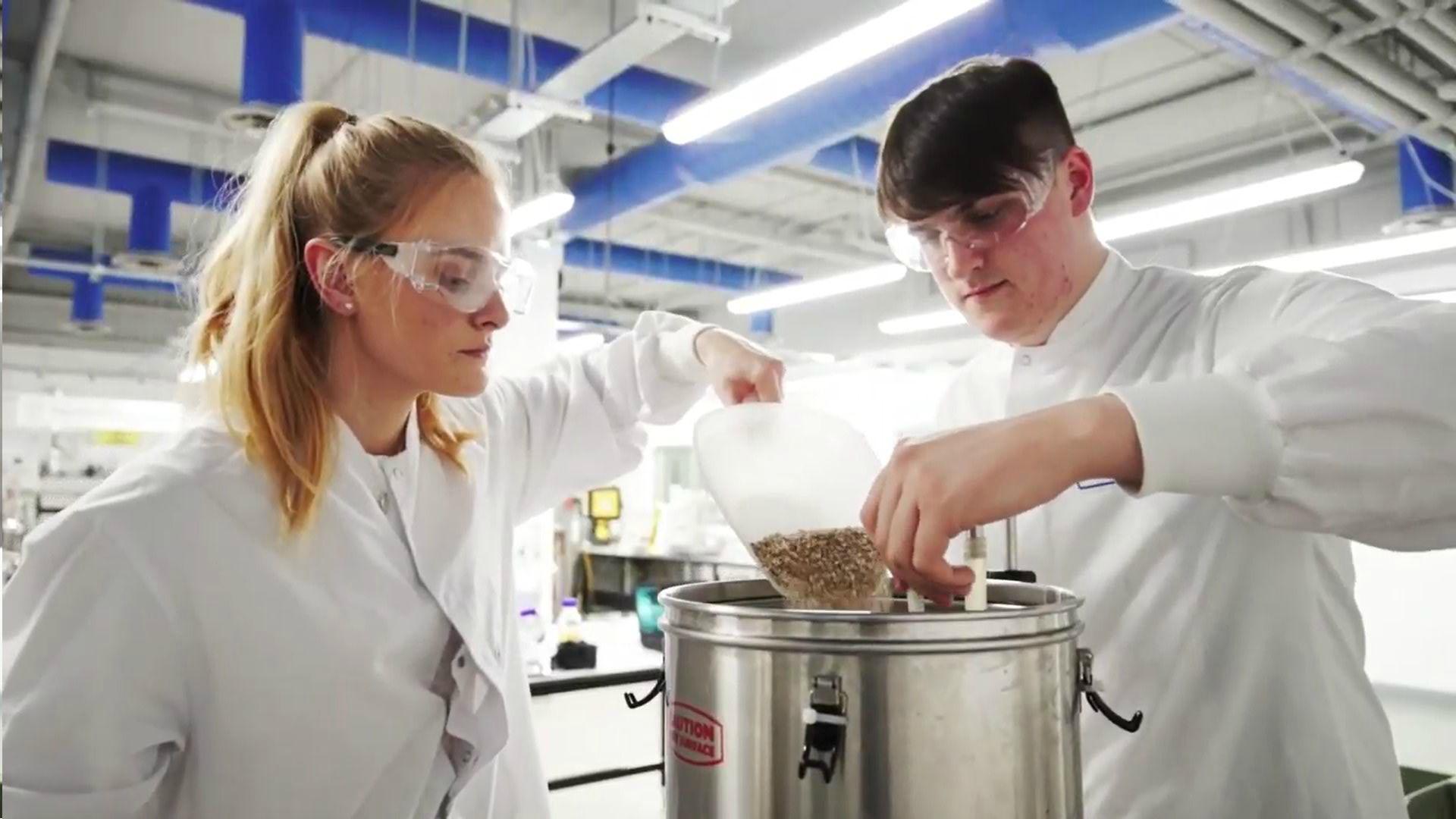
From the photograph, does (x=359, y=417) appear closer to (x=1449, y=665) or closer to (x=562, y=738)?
(x=562, y=738)

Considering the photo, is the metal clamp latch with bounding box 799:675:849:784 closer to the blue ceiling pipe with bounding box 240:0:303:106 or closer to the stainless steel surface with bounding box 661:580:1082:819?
the stainless steel surface with bounding box 661:580:1082:819

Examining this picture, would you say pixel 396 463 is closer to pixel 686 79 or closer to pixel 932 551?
pixel 932 551

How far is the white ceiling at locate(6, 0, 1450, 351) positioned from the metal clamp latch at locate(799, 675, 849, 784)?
2747 mm

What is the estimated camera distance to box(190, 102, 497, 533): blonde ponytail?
38.1 inches

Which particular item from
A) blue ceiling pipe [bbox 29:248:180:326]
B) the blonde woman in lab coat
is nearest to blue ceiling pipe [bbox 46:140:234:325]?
blue ceiling pipe [bbox 29:248:180:326]

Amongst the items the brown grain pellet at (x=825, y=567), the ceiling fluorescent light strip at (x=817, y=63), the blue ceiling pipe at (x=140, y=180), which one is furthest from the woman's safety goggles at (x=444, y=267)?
the blue ceiling pipe at (x=140, y=180)

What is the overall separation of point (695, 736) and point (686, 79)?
3947 millimetres

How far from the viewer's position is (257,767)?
91cm

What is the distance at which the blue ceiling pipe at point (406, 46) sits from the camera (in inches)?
108

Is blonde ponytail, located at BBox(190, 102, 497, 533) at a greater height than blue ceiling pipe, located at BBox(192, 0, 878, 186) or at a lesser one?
lesser

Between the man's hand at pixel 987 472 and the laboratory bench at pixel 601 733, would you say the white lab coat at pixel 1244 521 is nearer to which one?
the man's hand at pixel 987 472

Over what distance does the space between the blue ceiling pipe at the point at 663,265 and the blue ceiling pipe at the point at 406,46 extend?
9.25 ft

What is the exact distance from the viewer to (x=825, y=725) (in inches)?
24.9

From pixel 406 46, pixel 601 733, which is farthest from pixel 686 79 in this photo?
pixel 601 733
